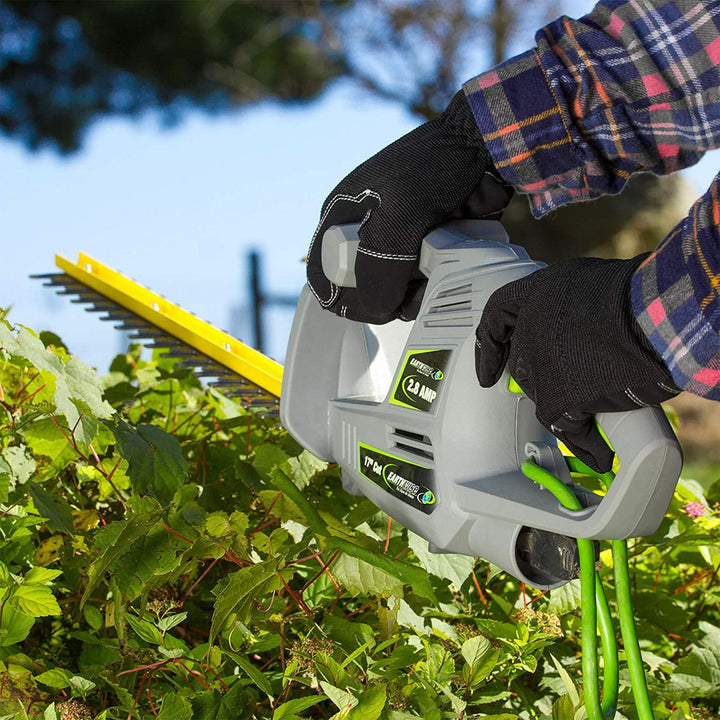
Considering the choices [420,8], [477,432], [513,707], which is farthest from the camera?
[420,8]

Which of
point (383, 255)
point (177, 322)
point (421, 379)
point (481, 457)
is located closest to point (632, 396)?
point (481, 457)

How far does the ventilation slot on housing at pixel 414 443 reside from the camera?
4.44 ft

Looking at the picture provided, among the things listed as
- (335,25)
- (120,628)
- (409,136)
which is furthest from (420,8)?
(120,628)

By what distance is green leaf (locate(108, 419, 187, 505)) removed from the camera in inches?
51.9

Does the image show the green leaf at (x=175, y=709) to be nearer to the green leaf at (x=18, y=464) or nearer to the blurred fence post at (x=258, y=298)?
the green leaf at (x=18, y=464)

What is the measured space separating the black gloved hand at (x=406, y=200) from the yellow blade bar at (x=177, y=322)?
622 millimetres

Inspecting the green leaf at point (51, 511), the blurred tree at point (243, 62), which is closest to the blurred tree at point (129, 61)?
the blurred tree at point (243, 62)

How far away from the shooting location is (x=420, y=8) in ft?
30.0

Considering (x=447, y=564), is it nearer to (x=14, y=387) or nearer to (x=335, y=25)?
(x=14, y=387)

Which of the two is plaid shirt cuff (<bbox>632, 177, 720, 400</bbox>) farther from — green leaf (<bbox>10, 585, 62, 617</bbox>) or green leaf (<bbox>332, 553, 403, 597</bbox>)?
green leaf (<bbox>10, 585, 62, 617</bbox>)

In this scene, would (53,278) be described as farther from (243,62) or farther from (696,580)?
(243,62)

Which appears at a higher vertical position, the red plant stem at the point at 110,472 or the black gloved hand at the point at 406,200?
the black gloved hand at the point at 406,200

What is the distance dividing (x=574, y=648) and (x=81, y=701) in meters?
0.86

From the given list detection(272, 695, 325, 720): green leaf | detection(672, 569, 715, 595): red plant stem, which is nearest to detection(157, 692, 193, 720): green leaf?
detection(272, 695, 325, 720): green leaf
